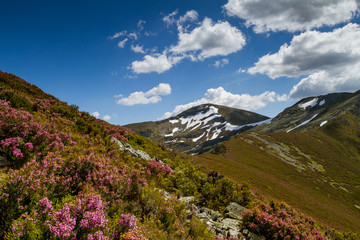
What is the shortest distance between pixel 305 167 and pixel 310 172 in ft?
6.15

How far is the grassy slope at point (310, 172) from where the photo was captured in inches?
1048

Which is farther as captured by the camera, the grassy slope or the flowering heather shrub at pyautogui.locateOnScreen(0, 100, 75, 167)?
the grassy slope

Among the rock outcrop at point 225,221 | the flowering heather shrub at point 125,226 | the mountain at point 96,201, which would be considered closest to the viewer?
the mountain at point 96,201

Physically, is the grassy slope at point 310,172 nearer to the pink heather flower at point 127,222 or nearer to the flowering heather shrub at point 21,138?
the flowering heather shrub at point 21,138

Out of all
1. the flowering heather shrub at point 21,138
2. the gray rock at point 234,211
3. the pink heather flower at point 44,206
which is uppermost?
the flowering heather shrub at point 21,138

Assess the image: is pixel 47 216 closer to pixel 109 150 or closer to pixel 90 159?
pixel 90 159

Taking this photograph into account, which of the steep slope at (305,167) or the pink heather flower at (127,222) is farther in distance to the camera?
the steep slope at (305,167)

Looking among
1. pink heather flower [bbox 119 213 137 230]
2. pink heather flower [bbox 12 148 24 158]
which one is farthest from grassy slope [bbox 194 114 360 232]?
pink heather flower [bbox 12 148 24 158]

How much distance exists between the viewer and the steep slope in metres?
27.3

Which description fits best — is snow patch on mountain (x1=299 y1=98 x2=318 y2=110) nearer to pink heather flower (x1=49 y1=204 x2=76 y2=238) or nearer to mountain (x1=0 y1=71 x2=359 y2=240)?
mountain (x1=0 y1=71 x2=359 y2=240)

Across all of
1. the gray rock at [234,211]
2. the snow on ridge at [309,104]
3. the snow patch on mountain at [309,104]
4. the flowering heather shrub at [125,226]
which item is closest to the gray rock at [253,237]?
the gray rock at [234,211]

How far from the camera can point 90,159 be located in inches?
246

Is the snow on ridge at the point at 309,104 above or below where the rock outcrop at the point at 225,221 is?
above

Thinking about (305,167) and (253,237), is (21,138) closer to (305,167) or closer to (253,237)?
(253,237)
